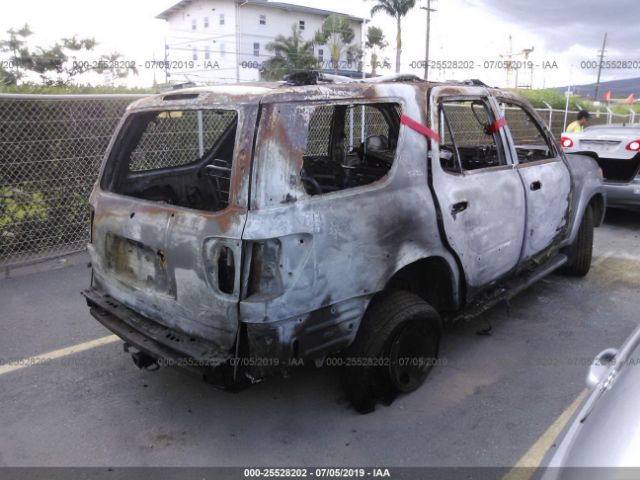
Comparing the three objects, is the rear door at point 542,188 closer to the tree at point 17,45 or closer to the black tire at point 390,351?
the black tire at point 390,351

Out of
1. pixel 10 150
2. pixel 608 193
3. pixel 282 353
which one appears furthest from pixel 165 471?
pixel 608 193

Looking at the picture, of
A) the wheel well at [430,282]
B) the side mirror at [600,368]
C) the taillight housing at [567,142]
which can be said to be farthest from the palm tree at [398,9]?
the side mirror at [600,368]

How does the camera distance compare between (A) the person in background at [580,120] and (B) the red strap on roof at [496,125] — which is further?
(A) the person in background at [580,120]

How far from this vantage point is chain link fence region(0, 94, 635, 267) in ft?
19.1

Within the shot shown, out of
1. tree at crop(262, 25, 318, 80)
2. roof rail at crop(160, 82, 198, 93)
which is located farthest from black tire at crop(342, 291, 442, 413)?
tree at crop(262, 25, 318, 80)

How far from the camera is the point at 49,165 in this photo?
6.11 metres

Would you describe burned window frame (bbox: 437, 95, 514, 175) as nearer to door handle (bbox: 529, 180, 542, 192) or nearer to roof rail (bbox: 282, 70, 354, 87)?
door handle (bbox: 529, 180, 542, 192)

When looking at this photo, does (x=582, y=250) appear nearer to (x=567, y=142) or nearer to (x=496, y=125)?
(x=496, y=125)

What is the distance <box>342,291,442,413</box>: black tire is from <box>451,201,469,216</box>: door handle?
0.62 m

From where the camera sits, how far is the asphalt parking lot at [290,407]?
2816 millimetres

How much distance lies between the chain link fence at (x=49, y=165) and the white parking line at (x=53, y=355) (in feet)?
7.66

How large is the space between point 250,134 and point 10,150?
4.55m

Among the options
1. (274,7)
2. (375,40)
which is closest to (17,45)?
(274,7)

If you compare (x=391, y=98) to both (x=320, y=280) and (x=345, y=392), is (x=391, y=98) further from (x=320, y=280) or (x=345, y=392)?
(x=345, y=392)
